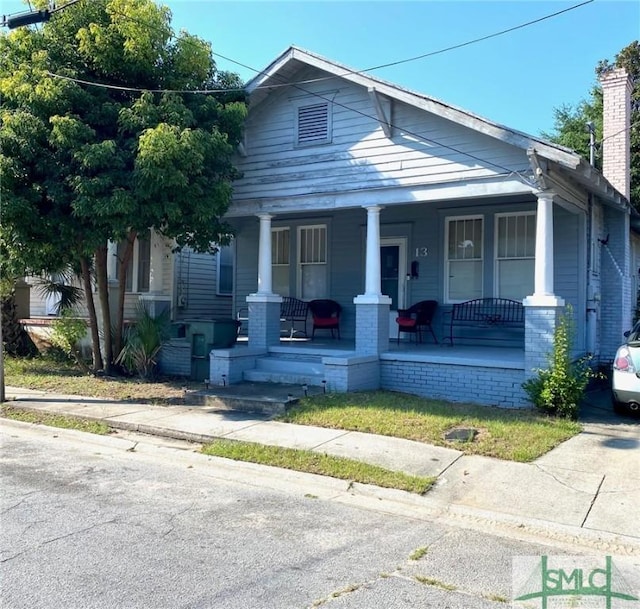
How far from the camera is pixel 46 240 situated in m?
10.3

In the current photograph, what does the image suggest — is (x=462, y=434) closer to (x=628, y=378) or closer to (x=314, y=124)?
(x=628, y=378)

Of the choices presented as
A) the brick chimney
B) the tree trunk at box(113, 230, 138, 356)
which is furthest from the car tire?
the tree trunk at box(113, 230, 138, 356)

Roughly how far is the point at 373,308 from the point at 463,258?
288cm

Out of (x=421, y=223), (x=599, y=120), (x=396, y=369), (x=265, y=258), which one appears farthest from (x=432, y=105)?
(x=599, y=120)

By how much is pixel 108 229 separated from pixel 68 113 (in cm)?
191

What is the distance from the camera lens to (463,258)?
12586mm

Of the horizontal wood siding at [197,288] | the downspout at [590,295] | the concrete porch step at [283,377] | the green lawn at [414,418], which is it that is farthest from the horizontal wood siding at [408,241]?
the green lawn at [414,418]

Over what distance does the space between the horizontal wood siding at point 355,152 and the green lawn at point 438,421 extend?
378 centimetres

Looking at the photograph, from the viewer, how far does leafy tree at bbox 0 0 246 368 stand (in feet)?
30.8

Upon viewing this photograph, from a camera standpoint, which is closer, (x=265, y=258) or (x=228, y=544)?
(x=228, y=544)

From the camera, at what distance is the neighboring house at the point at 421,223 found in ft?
32.0

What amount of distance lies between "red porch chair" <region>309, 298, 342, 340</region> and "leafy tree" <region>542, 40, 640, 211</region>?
13.6 m
